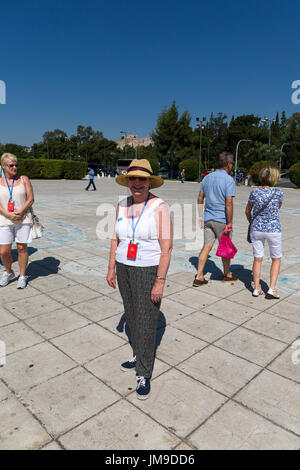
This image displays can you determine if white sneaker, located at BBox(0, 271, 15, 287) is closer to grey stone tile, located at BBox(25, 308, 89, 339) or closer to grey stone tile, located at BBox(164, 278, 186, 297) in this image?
grey stone tile, located at BBox(25, 308, 89, 339)

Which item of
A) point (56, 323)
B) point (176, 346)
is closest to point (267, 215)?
point (176, 346)

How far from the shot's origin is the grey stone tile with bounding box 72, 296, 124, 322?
3965mm

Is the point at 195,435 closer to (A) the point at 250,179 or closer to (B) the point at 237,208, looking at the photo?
(B) the point at 237,208

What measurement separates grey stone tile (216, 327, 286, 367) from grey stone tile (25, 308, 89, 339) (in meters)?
1.56

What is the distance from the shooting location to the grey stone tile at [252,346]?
3163mm

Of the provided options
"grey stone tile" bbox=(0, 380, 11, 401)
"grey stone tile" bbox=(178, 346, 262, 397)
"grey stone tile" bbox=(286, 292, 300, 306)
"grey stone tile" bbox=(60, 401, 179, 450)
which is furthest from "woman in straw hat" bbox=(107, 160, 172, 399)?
"grey stone tile" bbox=(286, 292, 300, 306)

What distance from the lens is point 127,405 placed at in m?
2.50

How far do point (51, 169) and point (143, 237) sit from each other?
3453cm

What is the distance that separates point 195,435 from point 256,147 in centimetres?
6761

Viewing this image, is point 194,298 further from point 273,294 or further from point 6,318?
point 6,318

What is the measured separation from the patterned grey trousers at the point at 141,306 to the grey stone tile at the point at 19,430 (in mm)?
806

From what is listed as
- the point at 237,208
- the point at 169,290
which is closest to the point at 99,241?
the point at 169,290

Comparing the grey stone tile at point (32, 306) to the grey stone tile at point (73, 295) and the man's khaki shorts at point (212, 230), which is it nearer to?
the grey stone tile at point (73, 295)

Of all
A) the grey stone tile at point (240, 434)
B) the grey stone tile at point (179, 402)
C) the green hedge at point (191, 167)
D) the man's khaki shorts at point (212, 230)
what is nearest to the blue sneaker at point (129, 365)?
the grey stone tile at point (179, 402)
